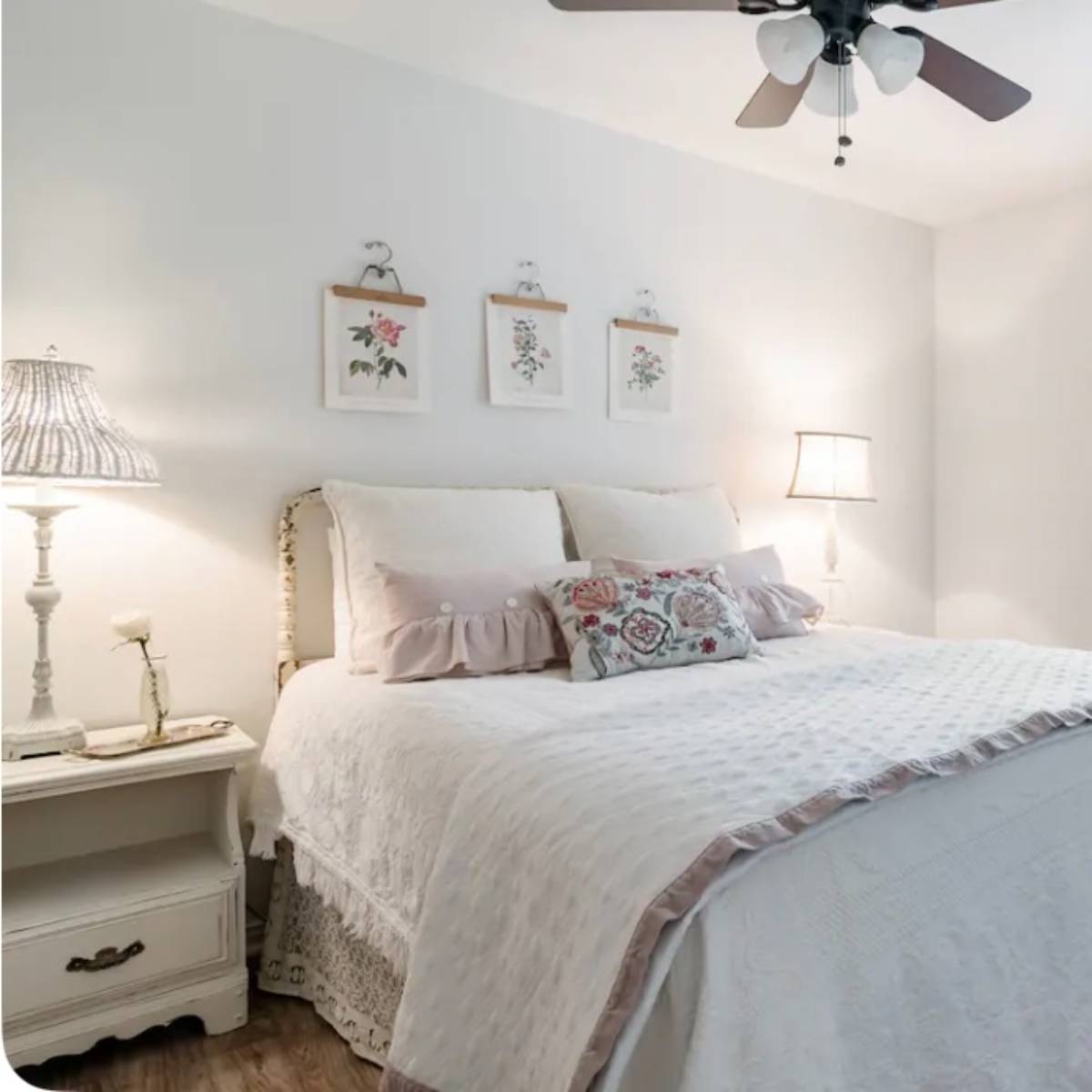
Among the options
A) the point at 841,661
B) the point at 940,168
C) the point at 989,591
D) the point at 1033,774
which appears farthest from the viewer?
the point at 989,591

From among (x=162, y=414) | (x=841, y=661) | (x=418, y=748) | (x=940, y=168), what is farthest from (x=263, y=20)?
(x=940, y=168)

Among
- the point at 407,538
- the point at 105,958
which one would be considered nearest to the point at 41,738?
the point at 105,958

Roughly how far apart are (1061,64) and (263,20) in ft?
7.44

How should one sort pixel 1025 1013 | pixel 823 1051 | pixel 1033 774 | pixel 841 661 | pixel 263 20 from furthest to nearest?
pixel 263 20 < pixel 841 661 < pixel 1033 774 < pixel 1025 1013 < pixel 823 1051

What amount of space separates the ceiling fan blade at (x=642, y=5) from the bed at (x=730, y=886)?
4.55 ft

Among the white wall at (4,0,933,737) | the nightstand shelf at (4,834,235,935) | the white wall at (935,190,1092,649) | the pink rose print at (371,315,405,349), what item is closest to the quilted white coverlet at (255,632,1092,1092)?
the nightstand shelf at (4,834,235,935)

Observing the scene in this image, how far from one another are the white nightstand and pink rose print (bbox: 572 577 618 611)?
0.82m

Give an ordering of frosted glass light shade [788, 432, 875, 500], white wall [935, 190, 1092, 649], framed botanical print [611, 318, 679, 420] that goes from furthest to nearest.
→ white wall [935, 190, 1092, 649] < frosted glass light shade [788, 432, 875, 500] < framed botanical print [611, 318, 679, 420]

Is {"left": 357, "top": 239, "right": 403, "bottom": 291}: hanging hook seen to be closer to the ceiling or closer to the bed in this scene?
the ceiling

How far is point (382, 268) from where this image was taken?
2.47 m

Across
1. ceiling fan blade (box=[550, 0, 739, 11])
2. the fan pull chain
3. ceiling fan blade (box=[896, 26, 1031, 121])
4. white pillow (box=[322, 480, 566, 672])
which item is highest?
ceiling fan blade (box=[550, 0, 739, 11])

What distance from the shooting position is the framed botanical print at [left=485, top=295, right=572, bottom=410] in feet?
8.77

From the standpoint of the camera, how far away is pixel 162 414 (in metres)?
2.14

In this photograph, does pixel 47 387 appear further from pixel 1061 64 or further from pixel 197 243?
pixel 1061 64
